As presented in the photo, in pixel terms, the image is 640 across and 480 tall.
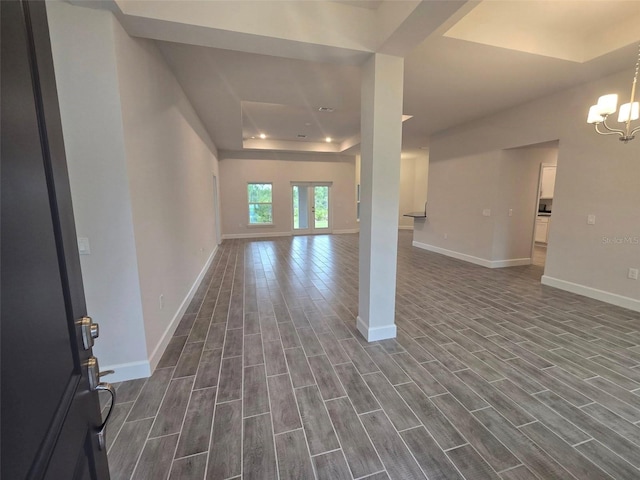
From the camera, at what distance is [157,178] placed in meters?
2.49

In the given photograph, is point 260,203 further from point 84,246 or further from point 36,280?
point 36,280

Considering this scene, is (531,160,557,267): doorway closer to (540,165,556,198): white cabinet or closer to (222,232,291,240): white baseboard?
(540,165,556,198): white cabinet

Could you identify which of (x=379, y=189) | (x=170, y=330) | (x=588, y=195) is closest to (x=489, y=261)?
(x=588, y=195)

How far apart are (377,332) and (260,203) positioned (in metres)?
7.47

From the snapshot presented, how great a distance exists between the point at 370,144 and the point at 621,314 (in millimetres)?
3620

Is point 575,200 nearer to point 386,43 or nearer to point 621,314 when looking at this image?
point 621,314

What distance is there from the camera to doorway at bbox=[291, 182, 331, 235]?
9.80 metres

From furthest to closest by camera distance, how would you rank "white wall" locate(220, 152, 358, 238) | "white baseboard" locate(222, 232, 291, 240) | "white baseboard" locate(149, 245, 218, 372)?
"white baseboard" locate(222, 232, 291, 240) < "white wall" locate(220, 152, 358, 238) < "white baseboard" locate(149, 245, 218, 372)

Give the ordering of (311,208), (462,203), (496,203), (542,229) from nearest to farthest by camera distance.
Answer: (496,203) → (462,203) → (542,229) → (311,208)

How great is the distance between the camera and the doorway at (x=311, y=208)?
9.80 meters

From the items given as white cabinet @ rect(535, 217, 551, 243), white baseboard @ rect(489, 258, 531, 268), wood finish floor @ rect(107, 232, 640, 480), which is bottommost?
wood finish floor @ rect(107, 232, 640, 480)

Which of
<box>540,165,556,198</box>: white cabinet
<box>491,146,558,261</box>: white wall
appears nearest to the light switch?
<box>491,146,558,261</box>: white wall

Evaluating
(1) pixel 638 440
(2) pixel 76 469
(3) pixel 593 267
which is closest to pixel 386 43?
(2) pixel 76 469

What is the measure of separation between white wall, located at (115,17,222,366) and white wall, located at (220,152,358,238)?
16.7 feet
